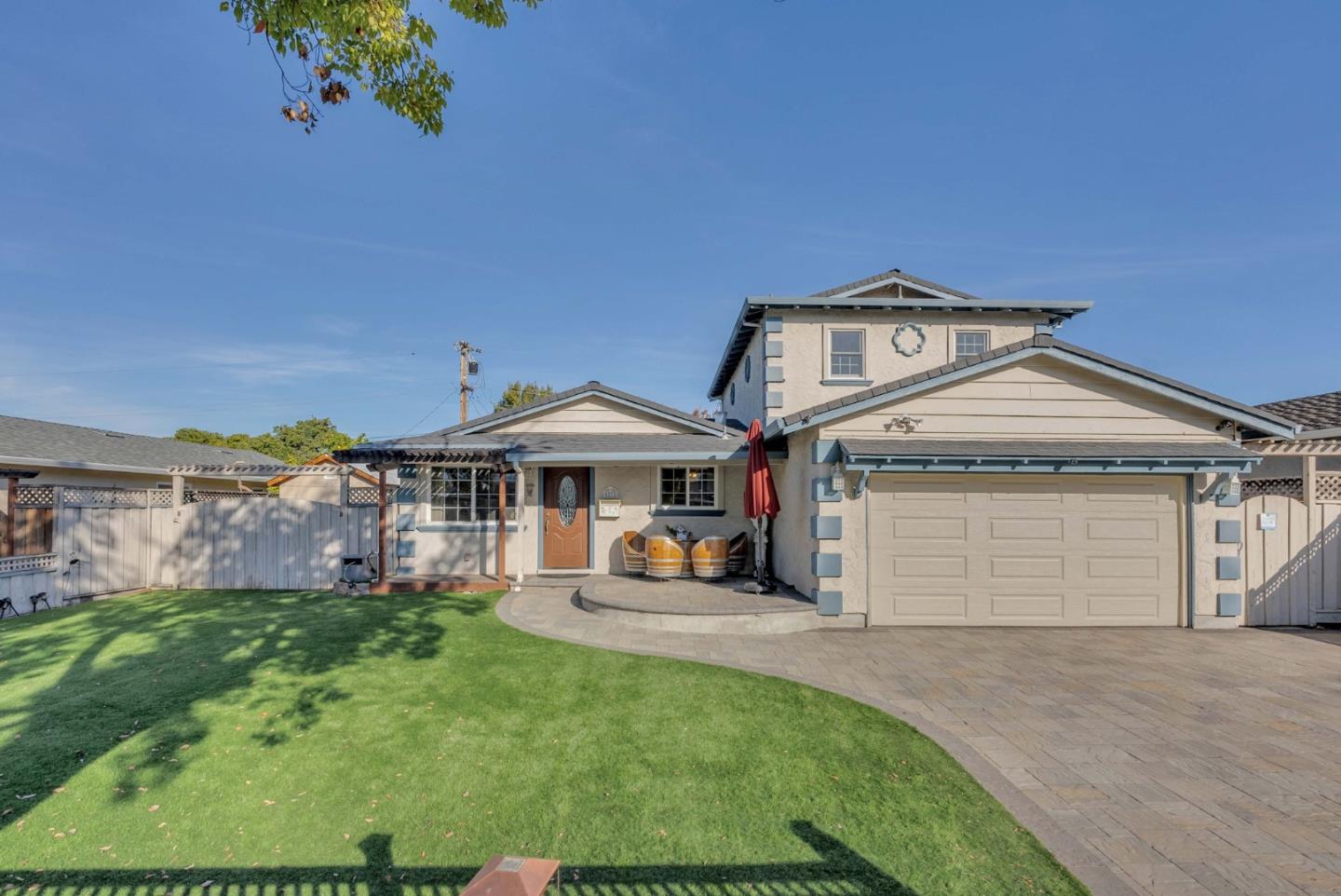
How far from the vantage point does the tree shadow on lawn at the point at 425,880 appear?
9.35ft

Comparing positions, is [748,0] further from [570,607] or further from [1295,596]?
[1295,596]

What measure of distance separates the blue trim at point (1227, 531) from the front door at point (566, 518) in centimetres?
1109

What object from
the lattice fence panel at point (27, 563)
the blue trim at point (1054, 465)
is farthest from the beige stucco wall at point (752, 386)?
the lattice fence panel at point (27, 563)

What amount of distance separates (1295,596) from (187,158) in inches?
839

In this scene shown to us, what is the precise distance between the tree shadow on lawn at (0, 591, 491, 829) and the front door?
2240mm

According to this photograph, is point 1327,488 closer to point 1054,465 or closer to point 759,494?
point 1054,465

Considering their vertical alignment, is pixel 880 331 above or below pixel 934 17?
below

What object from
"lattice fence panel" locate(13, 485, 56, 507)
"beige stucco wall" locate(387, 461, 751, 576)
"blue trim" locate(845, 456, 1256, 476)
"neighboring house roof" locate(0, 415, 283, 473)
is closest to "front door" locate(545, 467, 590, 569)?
"beige stucco wall" locate(387, 461, 751, 576)

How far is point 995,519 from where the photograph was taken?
28.0 ft

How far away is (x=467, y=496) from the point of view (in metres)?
12.5

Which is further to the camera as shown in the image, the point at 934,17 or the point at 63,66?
the point at 934,17

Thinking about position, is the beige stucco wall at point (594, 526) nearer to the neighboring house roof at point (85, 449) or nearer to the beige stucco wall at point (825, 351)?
the beige stucco wall at point (825, 351)

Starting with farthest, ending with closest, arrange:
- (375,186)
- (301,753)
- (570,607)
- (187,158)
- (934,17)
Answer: (375,186), (187,158), (570,607), (934,17), (301,753)

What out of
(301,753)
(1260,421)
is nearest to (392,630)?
(301,753)
